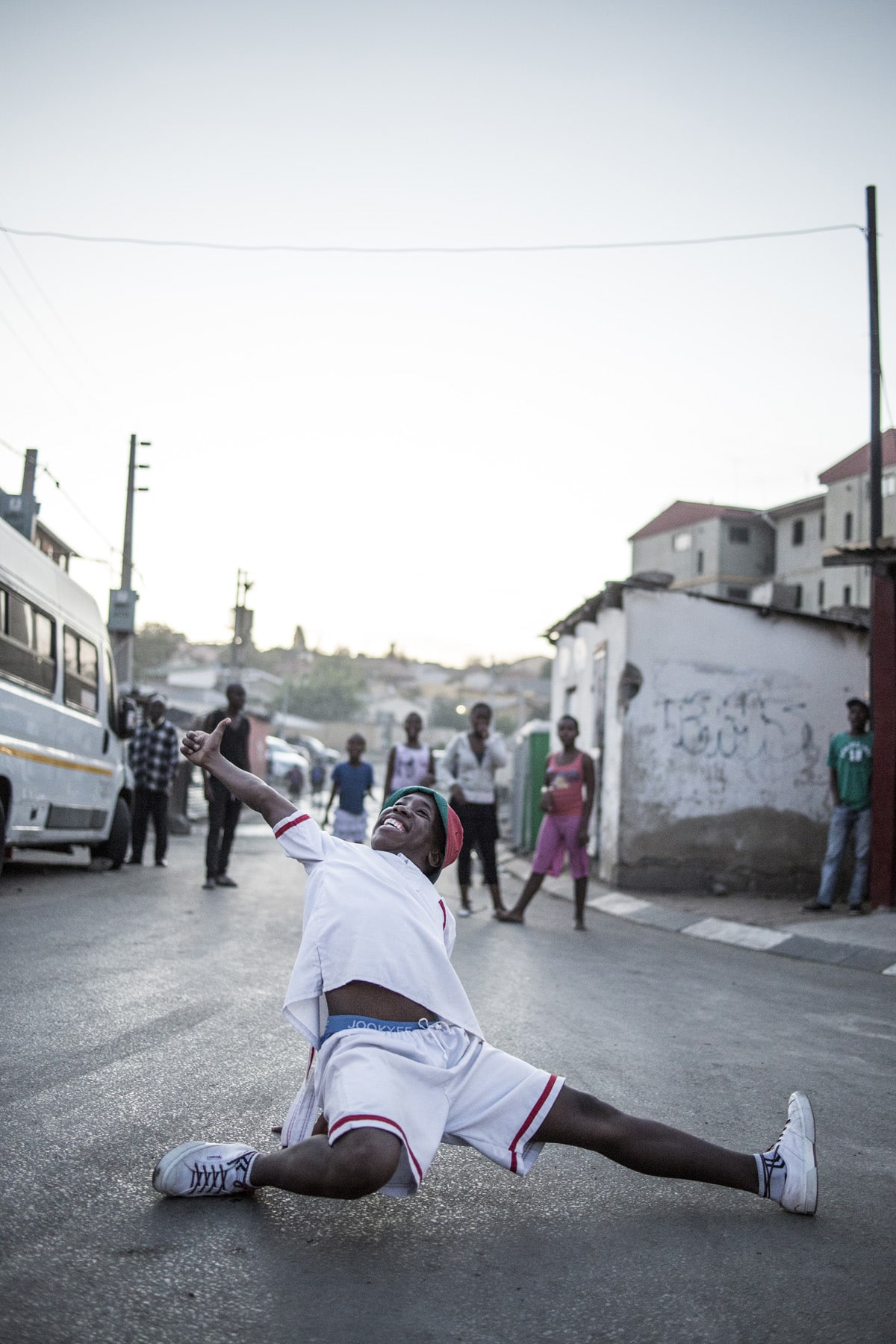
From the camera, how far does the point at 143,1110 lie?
12.3 ft

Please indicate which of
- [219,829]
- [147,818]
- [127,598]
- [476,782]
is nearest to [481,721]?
[476,782]

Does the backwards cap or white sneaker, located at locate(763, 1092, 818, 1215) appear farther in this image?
the backwards cap

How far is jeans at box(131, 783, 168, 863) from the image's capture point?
1304 centimetres

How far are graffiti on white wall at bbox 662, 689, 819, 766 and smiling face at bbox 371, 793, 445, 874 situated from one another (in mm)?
10616

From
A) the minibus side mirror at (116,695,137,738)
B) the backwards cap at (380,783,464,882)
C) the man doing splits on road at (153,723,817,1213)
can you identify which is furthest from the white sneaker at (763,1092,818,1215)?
the minibus side mirror at (116,695,137,738)

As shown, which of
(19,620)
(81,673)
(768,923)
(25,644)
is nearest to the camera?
(19,620)

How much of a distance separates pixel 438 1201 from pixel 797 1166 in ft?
3.24

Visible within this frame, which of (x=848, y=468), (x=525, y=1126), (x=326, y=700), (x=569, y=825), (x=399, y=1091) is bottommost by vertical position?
(x=525, y=1126)

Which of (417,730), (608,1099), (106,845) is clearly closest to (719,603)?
(417,730)

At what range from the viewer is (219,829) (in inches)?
439

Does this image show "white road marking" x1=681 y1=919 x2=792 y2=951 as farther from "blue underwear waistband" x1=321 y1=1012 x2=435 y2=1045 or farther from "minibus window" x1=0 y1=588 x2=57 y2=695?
"blue underwear waistband" x1=321 y1=1012 x2=435 y2=1045

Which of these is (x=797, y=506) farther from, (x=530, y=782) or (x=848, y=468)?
(x=530, y=782)

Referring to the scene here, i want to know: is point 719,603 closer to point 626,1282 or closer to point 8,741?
point 8,741

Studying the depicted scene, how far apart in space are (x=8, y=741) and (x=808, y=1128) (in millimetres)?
7385
